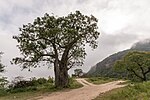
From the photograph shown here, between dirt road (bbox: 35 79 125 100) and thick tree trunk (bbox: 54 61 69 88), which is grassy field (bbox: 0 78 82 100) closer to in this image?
dirt road (bbox: 35 79 125 100)

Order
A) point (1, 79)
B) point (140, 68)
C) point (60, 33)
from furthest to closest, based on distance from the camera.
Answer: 1. point (140, 68)
2. point (60, 33)
3. point (1, 79)

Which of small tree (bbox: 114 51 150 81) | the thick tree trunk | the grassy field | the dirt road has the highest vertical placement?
small tree (bbox: 114 51 150 81)

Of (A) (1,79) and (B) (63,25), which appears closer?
(A) (1,79)

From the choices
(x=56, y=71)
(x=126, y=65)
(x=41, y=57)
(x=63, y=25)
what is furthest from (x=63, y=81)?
(x=126, y=65)

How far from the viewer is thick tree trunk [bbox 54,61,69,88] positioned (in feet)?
127

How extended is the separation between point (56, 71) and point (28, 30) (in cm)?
603

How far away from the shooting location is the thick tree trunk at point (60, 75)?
38.6 meters

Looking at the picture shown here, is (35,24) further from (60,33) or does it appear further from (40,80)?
(40,80)

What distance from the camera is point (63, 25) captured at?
38.4 metres

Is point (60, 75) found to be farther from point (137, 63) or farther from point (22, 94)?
point (137, 63)

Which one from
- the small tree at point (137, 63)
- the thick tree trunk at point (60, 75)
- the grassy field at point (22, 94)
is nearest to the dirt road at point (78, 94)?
the grassy field at point (22, 94)

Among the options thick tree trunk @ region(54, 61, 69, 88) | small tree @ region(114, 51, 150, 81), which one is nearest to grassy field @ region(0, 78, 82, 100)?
thick tree trunk @ region(54, 61, 69, 88)

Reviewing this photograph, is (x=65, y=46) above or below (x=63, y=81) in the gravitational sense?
above

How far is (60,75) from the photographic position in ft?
128
